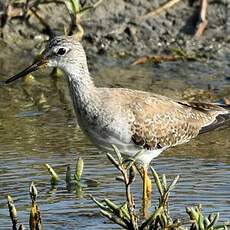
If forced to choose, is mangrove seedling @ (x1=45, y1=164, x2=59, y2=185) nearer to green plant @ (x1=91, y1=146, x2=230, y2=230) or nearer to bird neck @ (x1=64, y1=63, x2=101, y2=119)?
bird neck @ (x1=64, y1=63, x2=101, y2=119)

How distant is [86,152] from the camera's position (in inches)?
404

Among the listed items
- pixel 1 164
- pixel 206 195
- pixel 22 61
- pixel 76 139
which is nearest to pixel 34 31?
pixel 22 61

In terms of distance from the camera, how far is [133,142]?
359 inches

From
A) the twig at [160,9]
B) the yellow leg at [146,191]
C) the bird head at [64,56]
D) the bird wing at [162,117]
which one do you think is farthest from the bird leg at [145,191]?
the twig at [160,9]

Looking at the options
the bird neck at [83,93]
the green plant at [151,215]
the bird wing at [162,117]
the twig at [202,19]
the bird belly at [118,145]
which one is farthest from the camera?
the twig at [202,19]

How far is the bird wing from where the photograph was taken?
919 centimetres

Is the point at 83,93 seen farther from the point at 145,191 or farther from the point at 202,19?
the point at 202,19

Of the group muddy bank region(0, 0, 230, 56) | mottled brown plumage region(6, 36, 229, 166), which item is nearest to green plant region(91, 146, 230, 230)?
mottled brown plumage region(6, 36, 229, 166)

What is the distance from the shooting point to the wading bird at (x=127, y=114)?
8.90m

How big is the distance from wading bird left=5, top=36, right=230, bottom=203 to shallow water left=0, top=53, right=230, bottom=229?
333 millimetres

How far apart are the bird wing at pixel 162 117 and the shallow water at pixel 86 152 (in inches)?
12.9

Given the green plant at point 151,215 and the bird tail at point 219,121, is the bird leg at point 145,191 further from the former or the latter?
the green plant at point 151,215

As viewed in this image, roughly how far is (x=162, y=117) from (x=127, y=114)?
538 millimetres

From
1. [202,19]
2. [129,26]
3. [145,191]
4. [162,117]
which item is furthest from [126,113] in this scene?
[129,26]
